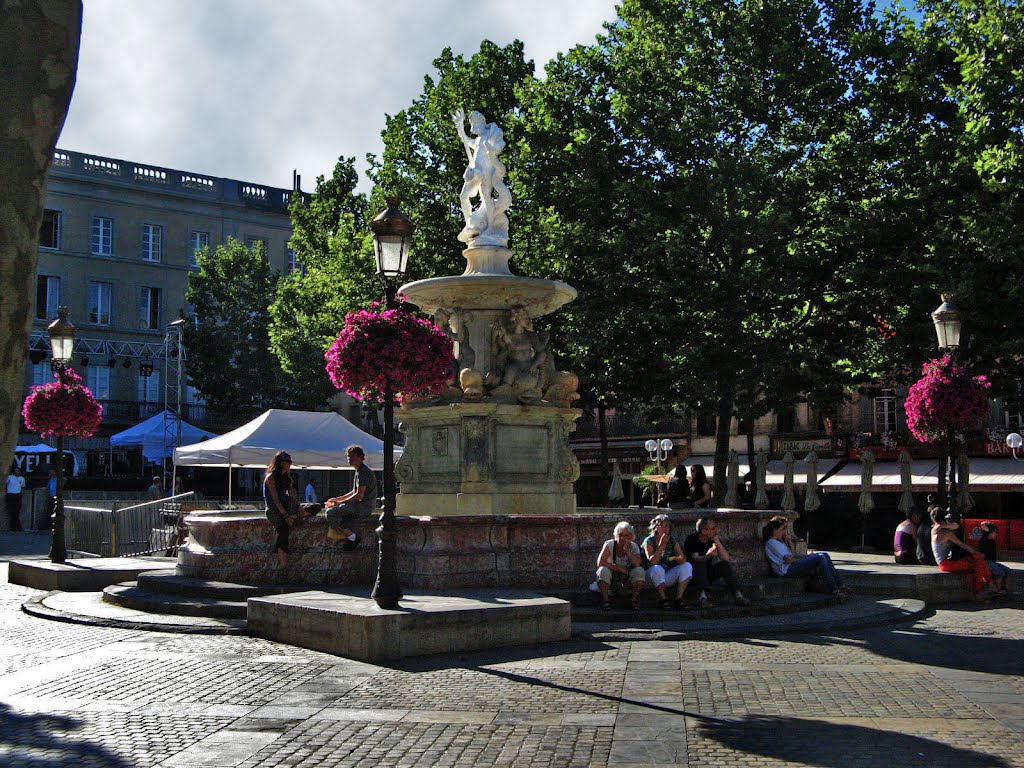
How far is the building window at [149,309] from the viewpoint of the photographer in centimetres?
5488

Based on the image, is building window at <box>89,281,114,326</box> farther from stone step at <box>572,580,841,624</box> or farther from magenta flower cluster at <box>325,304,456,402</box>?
stone step at <box>572,580,841,624</box>

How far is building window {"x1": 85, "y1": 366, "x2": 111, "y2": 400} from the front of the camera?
52487 millimetres

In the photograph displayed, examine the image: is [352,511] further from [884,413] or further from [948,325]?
[884,413]

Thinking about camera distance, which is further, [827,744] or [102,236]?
[102,236]

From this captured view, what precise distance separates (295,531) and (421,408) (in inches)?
117

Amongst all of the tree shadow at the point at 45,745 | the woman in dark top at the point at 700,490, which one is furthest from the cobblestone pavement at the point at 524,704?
the woman in dark top at the point at 700,490

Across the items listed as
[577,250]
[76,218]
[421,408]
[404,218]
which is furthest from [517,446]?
[76,218]

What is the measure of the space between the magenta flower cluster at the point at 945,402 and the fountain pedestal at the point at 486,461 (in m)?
5.42

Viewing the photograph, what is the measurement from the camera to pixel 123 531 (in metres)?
21.9

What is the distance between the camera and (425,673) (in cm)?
899

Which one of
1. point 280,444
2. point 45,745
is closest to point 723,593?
point 45,745

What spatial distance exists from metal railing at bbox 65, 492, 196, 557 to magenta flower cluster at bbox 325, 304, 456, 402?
11.4m

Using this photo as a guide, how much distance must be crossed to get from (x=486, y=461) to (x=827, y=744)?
8913mm

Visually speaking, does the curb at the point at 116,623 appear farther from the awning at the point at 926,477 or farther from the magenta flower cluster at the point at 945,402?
the awning at the point at 926,477
